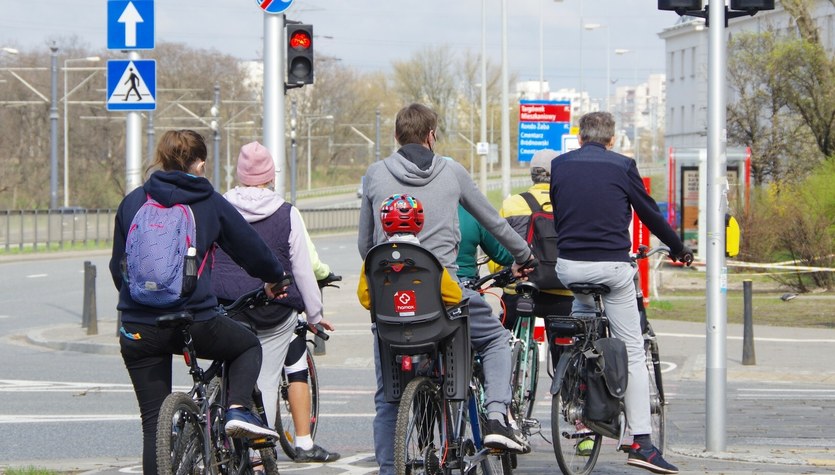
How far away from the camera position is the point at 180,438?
519 centimetres

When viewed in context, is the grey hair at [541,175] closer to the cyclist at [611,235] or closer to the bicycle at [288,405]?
the cyclist at [611,235]

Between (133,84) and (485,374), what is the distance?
9.38 metres

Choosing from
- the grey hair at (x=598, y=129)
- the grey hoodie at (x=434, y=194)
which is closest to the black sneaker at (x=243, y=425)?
the grey hoodie at (x=434, y=194)

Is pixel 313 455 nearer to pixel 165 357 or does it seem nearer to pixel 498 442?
pixel 498 442

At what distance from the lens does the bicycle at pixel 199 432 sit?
510cm

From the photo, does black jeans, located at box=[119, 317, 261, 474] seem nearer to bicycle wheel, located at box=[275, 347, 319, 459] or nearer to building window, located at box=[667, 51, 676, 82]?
bicycle wheel, located at box=[275, 347, 319, 459]

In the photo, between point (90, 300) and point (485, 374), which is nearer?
point (485, 374)

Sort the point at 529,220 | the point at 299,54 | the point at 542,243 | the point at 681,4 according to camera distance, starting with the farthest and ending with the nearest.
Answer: the point at 299,54
the point at 529,220
the point at 542,243
the point at 681,4

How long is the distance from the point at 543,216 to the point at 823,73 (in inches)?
1145

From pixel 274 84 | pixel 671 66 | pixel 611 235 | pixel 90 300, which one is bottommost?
pixel 90 300

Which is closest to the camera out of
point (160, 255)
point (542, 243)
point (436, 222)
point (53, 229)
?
point (160, 255)

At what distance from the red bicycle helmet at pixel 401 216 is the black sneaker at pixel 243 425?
3.20ft

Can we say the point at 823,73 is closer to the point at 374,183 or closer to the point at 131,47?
the point at 131,47

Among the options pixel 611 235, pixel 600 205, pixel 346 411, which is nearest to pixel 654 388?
pixel 611 235
